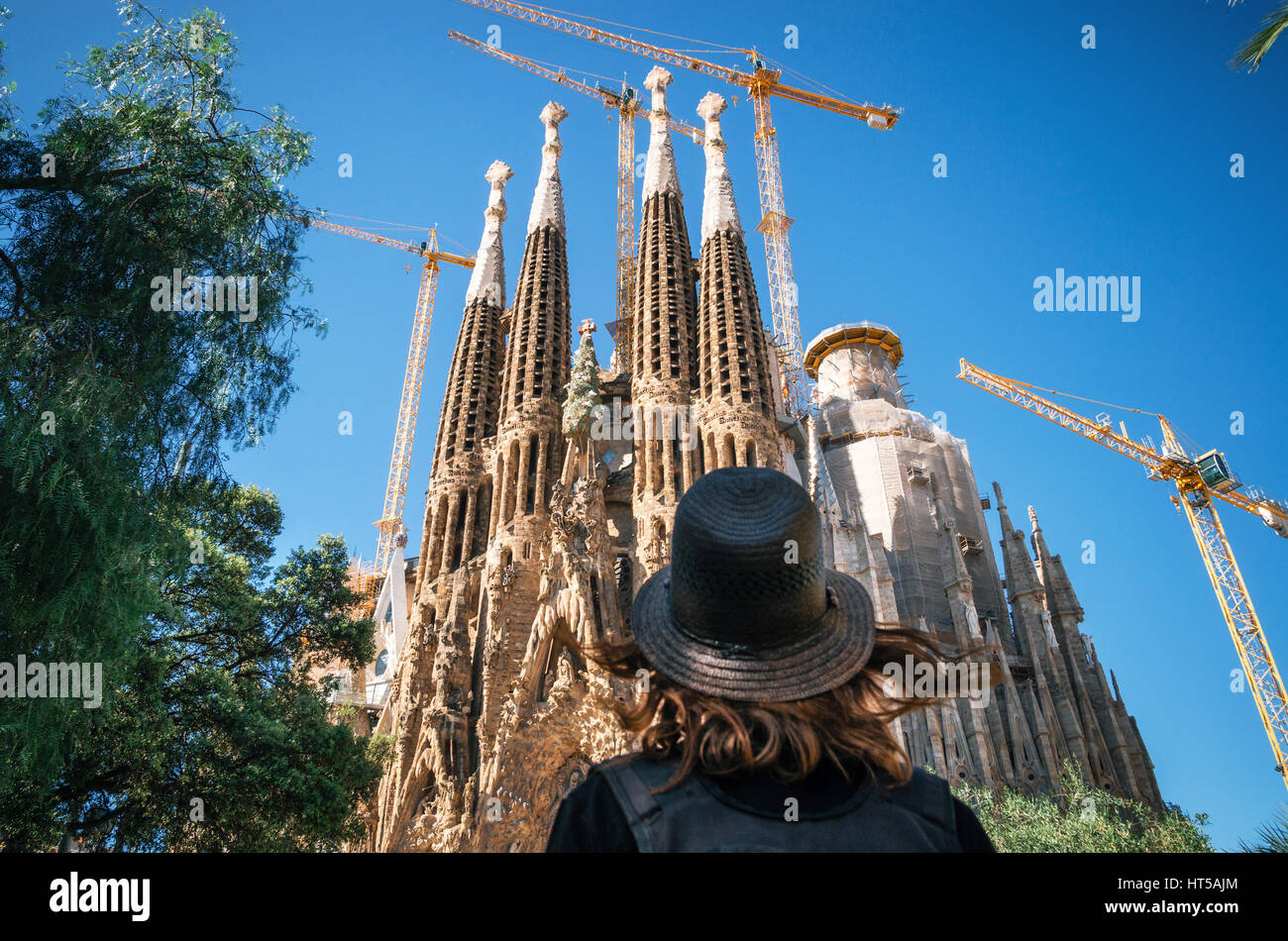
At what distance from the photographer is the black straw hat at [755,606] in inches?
74.5

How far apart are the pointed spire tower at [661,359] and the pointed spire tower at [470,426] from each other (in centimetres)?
571

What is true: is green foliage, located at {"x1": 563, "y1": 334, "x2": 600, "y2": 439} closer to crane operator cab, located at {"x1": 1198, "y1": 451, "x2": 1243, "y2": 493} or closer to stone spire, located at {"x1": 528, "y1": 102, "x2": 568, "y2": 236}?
stone spire, located at {"x1": 528, "y1": 102, "x2": 568, "y2": 236}

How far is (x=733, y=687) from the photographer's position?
188cm

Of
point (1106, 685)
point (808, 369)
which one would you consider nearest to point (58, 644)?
point (1106, 685)

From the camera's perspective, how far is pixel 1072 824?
18.6m

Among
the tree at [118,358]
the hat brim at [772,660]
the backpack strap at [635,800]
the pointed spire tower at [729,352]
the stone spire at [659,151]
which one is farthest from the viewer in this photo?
the stone spire at [659,151]

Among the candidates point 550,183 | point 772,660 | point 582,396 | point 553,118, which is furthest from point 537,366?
point 772,660

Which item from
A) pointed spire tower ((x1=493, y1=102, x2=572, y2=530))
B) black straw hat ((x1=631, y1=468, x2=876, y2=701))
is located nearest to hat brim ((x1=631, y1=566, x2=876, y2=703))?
black straw hat ((x1=631, y1=468, x2=876, y2=701))

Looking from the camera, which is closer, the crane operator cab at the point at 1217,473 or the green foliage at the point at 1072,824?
the green foliage at the point at 1072,824

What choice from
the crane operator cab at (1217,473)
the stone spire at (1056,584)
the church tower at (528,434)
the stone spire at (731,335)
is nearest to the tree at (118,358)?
the church tower at (528,434)

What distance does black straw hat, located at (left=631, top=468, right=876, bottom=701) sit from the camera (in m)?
1.89

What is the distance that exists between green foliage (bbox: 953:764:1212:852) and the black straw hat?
15.5m

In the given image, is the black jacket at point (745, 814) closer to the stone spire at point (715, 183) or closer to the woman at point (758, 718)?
the woman at point (758, 718)
